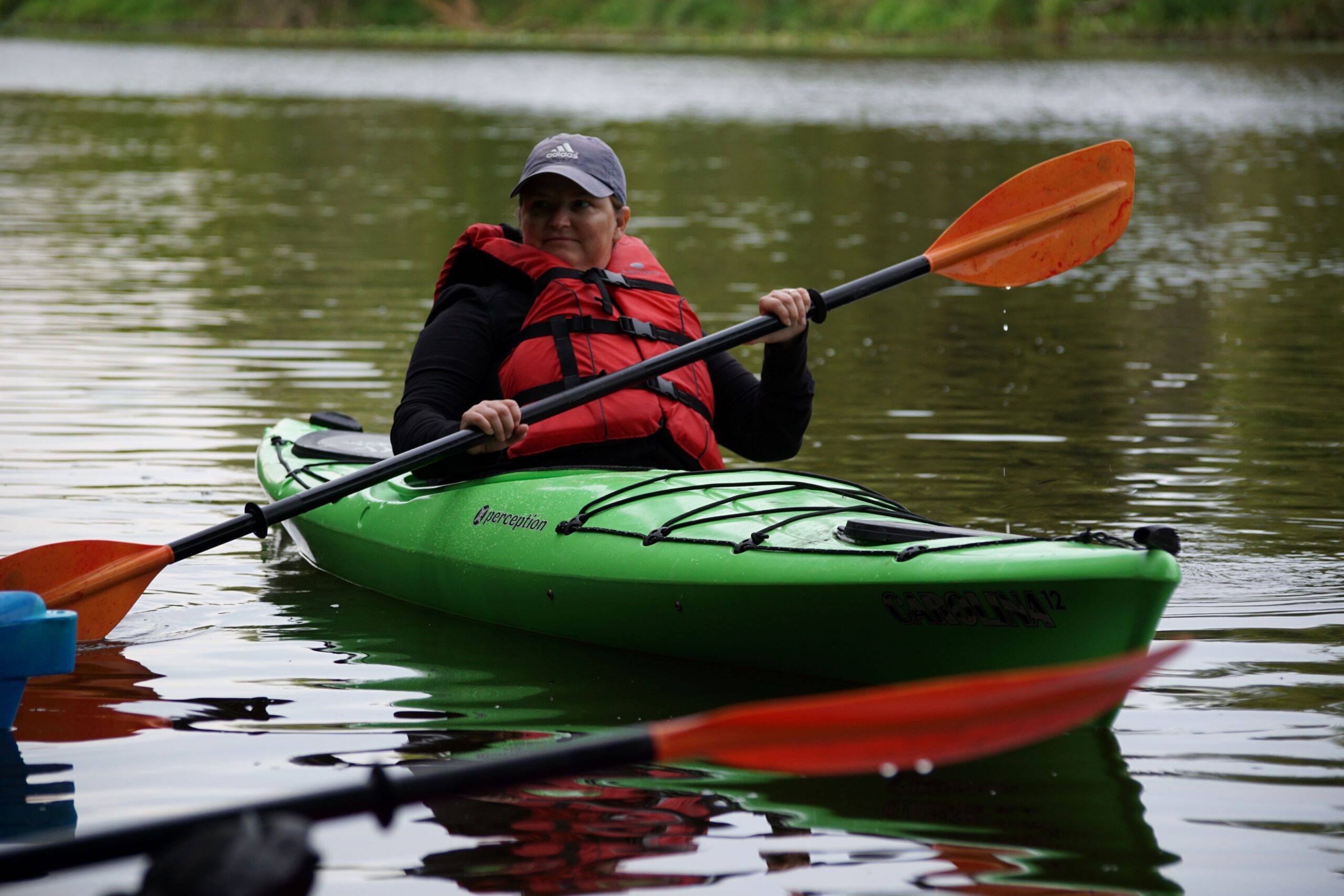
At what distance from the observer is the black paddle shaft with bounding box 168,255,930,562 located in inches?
155

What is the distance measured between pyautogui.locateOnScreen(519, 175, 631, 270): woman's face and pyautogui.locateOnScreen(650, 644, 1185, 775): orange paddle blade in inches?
92.7

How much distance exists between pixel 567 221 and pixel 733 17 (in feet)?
235

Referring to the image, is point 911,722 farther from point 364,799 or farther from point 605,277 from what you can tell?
point 605,277

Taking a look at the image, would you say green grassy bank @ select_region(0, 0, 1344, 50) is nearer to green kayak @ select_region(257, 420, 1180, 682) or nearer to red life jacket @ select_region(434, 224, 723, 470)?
red life jacket @ select_region(434, 224, 723, 470)

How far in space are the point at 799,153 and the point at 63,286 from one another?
12248mm

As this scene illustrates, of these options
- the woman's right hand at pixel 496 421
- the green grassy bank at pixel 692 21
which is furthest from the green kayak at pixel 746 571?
the green grassy bank at pixel 692 21

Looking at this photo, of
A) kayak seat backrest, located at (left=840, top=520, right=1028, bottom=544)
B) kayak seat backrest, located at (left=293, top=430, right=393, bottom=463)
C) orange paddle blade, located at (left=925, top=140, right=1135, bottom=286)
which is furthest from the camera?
kayak seat backrest, located at (left=293, top=430, right=393, bottom=463)

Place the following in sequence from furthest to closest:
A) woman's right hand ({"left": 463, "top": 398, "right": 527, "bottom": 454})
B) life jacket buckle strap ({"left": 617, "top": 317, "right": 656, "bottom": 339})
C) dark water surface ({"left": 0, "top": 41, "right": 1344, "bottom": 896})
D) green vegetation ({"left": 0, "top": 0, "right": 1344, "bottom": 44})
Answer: green vegetation ({"left": 0, "top": 0, "right": 1344, "bottom": 44}) < life jacket buckle strap ({"left": 617, "top": 317, "right": 656, "bottom": 339}) < woman's right hand ({"left": 463, "top": 398, "right": 527, "bottom": 454}) < dark water surface ({"left": 0, "top": 41, "right": 1344, "bottom": 896})

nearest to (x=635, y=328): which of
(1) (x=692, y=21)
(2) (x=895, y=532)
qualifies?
(2) (x=895, y=532)

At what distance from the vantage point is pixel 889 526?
3426 millimetres

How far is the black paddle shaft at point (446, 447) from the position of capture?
3.94m

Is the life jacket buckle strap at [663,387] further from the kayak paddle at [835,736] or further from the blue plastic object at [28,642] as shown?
the kayak paddle at [835,736]

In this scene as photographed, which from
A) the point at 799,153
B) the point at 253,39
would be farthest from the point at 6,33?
the point at 799,153

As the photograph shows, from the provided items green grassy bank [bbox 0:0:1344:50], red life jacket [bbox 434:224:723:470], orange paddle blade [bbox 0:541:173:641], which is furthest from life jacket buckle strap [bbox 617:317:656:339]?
green grassy bank [bbox 0:0:1344:50]
